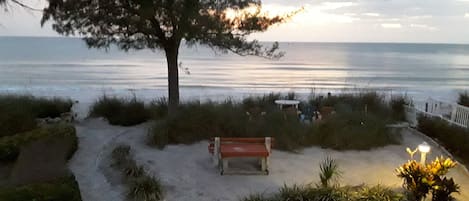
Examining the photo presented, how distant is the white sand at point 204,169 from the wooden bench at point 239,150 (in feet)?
0.61

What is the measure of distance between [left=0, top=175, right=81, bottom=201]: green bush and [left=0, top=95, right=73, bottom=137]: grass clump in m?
3.93

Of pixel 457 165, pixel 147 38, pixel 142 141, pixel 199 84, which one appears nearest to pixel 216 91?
pixel 199 84

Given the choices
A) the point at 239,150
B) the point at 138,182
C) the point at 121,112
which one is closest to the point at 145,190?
the point at 138,182

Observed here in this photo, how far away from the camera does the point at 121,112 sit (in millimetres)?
11773

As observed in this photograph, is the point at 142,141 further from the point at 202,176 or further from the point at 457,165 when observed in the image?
the point at 457,165

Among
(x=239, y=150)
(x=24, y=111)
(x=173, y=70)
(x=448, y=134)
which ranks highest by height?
(x=173, y=70)

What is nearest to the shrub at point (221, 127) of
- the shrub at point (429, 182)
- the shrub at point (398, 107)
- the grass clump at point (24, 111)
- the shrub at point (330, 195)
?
the grass clump at point (24, 111)

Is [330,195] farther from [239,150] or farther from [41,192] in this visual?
[41,192]

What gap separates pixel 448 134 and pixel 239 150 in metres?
4.86

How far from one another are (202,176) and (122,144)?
243 cm

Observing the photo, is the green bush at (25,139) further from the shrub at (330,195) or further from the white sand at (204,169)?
the shrub at (330,195)

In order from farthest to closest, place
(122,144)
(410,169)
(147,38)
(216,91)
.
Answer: (216,91) → (147,38) → (122,144) → (410,169)

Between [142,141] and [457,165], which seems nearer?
[457,165]

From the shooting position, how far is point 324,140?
960cm
